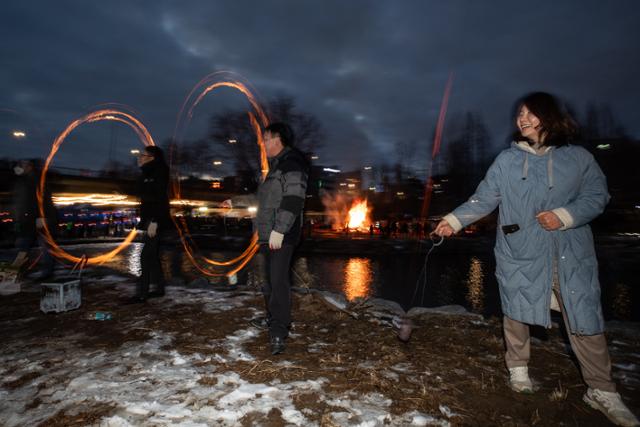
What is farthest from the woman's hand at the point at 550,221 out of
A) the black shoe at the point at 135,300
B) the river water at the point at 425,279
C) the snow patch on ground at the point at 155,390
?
the black shoe at the point at 135,300

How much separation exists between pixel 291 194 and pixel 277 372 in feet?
5.69

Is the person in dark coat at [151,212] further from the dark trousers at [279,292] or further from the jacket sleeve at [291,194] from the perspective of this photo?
the jacket sleeve at [291,194]

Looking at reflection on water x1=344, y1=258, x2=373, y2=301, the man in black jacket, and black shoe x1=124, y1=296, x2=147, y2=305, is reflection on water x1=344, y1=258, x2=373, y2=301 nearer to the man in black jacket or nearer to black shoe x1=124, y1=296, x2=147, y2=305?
the man in black jacket

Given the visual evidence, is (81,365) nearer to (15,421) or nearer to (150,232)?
(15,421)

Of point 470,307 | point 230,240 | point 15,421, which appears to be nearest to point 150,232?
point 15,421

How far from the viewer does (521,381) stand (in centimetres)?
285

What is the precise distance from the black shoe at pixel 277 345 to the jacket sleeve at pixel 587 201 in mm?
2774

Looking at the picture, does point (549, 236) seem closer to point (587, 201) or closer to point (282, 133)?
point (587, 201)

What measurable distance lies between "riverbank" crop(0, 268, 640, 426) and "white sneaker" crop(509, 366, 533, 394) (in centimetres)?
7

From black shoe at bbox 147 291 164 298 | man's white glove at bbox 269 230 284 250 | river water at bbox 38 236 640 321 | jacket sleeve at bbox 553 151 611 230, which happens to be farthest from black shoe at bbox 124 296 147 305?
jacket sleeve at bbox 553 151 611 230

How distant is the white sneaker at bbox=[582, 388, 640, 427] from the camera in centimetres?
238

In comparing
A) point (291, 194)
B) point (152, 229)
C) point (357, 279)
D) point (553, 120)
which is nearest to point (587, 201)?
point (553, 120)

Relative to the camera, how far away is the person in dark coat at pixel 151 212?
561 cm

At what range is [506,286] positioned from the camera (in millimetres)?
2809
